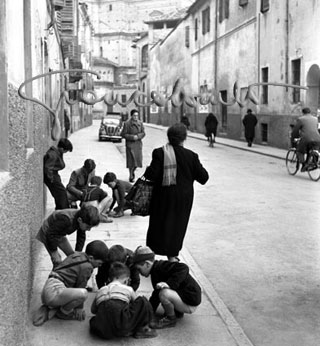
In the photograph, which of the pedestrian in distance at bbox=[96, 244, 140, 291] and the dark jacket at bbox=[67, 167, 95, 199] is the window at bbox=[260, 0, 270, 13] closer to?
the dark jacket at bbox=[67, 167, 95, 199]

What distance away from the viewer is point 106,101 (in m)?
5.36

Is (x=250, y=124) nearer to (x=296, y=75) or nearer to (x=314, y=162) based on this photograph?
(x=296, y=75)

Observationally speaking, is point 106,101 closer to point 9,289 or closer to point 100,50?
point 9,289

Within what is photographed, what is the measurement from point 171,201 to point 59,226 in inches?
44.6

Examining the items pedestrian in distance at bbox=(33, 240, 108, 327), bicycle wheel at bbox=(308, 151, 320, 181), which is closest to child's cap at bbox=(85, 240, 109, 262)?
pedestrian in distance at bbox=(33, 240, 108, 327)

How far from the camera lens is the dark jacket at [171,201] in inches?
242

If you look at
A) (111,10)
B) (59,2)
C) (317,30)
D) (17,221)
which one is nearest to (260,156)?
(317,30)

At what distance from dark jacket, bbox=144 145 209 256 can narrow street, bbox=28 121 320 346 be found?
1.57 ft

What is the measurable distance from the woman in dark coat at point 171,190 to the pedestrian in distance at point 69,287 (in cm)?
104

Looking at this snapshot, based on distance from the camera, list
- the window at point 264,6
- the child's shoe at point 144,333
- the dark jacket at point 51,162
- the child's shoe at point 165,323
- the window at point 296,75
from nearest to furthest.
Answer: the child's shoe at point 144,333, the child's shoe at point 165,323, the dark jacket at point 51,162, the window at point 296,75, the window at point 264,6

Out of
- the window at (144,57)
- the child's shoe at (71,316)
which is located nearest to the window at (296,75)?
the child's shoe at (71,316)

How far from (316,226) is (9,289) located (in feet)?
21.0

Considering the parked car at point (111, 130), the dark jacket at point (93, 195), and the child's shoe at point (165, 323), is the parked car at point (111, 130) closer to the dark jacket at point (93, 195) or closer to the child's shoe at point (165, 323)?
the dark jacket at point (93, 195)

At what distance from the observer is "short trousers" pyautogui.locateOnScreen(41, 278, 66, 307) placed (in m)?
5.04
